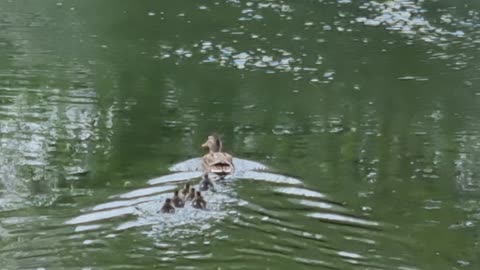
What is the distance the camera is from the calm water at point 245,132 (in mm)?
7535

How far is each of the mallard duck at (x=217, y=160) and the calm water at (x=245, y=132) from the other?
0.17 metres

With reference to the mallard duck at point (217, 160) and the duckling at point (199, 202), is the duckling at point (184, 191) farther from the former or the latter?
the mallard duck at point (217, 160)

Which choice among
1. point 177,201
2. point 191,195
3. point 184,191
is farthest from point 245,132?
→ point 177,201

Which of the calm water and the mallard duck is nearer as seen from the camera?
the calm water

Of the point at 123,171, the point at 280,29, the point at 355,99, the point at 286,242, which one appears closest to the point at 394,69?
the point at 355,99

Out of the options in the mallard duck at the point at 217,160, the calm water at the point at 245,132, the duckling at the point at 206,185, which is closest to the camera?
the calm water at the point at 245,132

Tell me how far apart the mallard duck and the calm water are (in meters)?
0.17

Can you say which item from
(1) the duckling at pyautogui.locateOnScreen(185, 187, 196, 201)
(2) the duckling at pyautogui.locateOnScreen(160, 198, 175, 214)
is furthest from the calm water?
(1) the duckling at pyautogui.locateOnScreen(185, 187, 196, 201)

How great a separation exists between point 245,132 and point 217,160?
70.6 inches

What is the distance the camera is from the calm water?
754cm

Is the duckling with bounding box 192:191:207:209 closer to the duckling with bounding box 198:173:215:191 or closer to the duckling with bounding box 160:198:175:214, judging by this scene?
the duckling with bounding box 160:198:175:214

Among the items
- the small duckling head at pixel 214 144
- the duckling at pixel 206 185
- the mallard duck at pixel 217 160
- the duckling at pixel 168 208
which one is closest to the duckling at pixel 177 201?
the duckling at pixel 168 208

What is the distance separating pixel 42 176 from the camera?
931 centimetres

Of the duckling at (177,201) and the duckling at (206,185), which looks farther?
the duckling at (206,185)
